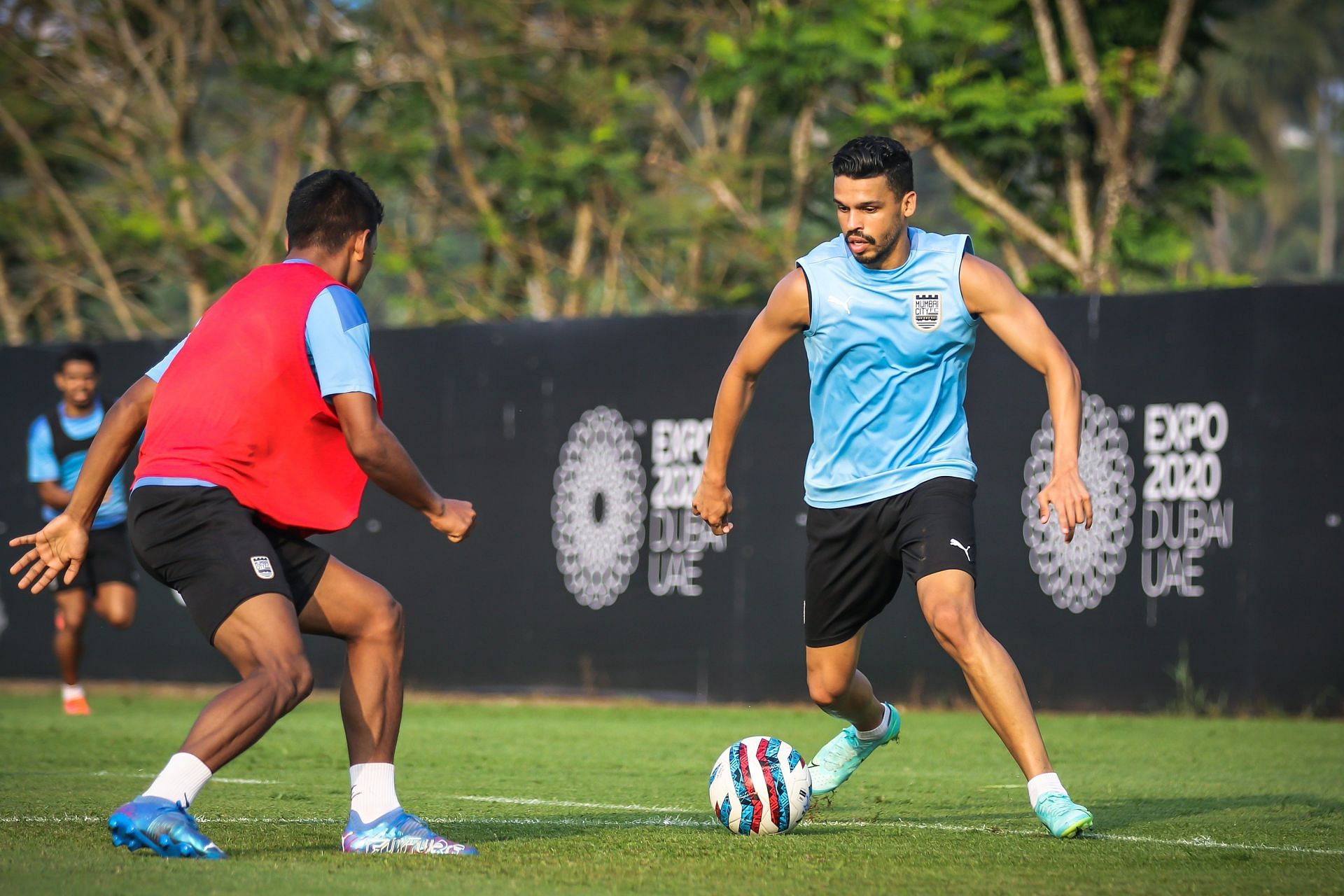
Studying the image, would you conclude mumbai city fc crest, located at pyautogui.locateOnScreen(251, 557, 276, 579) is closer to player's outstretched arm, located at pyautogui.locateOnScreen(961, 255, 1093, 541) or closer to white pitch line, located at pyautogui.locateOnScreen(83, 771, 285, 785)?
player's outstretched arm, located at pyautogui.locateOnScreen(961, 255, 1093, 541)

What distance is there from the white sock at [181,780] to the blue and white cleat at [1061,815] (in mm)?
2579

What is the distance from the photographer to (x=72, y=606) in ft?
38.2

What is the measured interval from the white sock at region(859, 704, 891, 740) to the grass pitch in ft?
1.03

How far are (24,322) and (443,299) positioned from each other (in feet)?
19.2

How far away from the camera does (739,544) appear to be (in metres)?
11.9

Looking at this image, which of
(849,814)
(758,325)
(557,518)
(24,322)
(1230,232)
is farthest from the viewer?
(1230,232)

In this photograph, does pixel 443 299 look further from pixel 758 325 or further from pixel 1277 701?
pixel 758 325

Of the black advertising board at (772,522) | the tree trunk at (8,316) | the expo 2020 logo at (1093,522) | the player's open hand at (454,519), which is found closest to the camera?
the player's open hand at (454,519)

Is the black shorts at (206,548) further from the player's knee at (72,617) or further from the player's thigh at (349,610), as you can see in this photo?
the player's knee at (72,617)

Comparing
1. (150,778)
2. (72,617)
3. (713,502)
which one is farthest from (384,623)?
(72,617)

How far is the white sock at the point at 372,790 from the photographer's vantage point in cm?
514

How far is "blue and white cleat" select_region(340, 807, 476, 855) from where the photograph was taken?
5141 mm

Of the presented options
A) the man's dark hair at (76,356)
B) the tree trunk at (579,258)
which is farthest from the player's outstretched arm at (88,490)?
the tree trunk at (579,258)

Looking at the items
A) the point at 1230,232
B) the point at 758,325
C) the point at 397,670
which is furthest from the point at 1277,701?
the point at 1230,232
